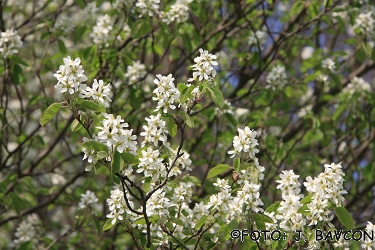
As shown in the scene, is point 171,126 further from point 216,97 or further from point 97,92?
point 97,92

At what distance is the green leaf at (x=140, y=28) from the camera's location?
13.2 feet

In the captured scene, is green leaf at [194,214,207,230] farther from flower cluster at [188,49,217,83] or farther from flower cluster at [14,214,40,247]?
flower cluster at [14,214,40,247]

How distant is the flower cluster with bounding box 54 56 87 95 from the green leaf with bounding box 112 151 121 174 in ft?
1.12

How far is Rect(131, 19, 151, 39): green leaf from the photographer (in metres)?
4.02

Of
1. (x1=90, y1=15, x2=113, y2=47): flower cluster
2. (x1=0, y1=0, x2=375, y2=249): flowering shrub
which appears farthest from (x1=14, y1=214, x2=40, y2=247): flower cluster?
(x1=90, y1=15, x2=113, y2=47): flower cluster

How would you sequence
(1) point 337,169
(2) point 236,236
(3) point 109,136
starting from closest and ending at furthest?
(3) point 109,136 < (1) point 337,169 < (2) point 236,236

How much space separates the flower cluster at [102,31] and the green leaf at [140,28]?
0.29m

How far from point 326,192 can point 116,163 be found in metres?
1.03

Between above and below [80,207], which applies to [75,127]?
below

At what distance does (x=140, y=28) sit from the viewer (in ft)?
13.2

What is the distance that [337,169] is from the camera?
8.57 feet

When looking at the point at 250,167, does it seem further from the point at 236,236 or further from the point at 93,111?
the point at 93,111

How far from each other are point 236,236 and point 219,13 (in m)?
2.91

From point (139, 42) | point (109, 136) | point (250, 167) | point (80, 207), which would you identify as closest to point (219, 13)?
point (139, 42)
